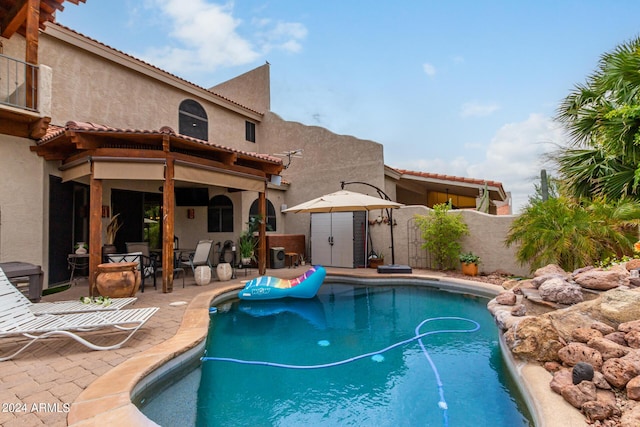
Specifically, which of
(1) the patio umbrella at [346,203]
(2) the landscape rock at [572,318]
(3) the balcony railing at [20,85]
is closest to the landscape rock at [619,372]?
(2) the landscape rock at [572,318]

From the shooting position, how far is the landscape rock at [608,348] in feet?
10.2

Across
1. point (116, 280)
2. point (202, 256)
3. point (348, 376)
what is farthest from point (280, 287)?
point (348, 376)

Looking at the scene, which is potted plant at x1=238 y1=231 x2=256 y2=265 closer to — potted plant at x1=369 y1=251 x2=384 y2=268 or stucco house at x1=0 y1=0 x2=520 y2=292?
stucco house at x1=0 y1=0 x2=520 y2=292

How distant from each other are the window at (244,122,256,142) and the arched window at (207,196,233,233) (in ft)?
13.3

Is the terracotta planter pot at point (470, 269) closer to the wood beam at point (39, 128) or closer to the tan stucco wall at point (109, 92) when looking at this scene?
the tan stucco wall at point (109, 92)

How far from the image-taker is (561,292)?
4.54 meters

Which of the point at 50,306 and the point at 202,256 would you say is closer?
the point at 50,306

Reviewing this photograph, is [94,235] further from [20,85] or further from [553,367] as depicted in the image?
[553,367]

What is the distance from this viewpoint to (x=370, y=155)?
539 inches

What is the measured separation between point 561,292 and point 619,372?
1.95m

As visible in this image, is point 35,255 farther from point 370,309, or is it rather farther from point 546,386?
point 546,386

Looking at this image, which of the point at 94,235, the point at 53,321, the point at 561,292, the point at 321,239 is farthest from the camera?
Result: the point at 321,239

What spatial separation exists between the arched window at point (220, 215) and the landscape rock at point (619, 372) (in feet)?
40.0

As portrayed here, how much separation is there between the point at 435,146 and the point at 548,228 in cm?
1103
